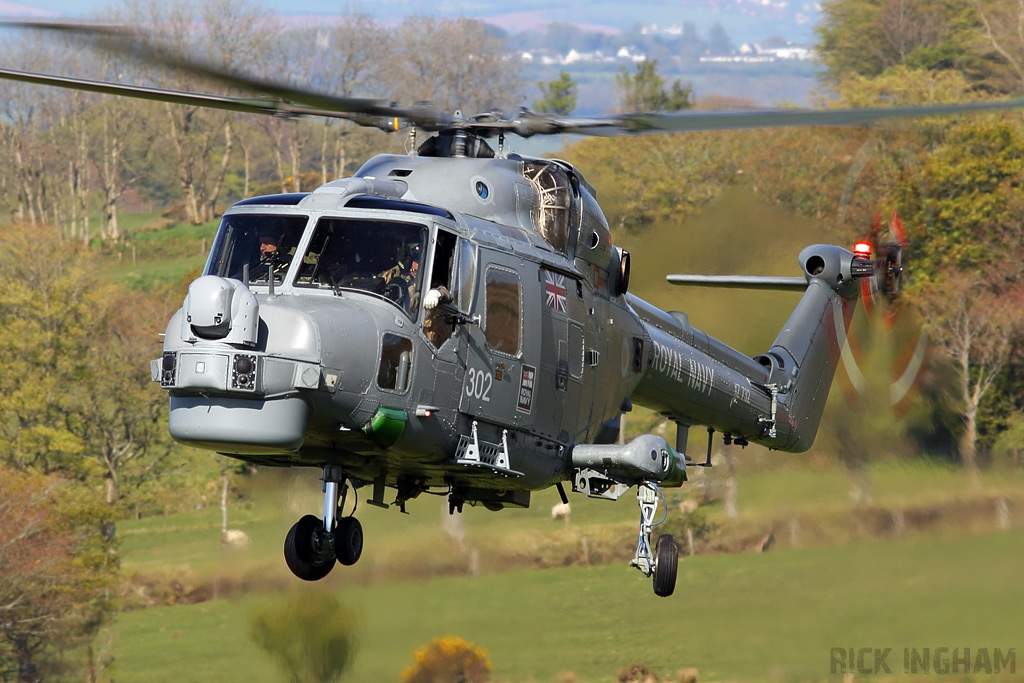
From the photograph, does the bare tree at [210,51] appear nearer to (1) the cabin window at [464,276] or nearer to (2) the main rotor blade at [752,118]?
(2) the main rotor blade at [752,118]

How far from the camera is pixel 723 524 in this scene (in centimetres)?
2848

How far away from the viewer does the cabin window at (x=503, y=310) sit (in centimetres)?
1102

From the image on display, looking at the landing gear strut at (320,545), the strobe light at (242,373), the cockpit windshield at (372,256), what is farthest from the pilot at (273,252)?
the landing gear strut at (320,545)

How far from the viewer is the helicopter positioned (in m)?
9.40

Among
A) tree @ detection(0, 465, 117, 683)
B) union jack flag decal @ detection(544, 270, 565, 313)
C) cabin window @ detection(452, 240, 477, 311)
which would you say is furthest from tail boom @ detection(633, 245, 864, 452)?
tree @ detection(0, 465, 117, 683)

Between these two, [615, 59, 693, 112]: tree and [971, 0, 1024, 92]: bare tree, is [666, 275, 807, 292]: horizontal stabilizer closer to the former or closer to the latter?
[971, 0, 1024, 92]: bare tree

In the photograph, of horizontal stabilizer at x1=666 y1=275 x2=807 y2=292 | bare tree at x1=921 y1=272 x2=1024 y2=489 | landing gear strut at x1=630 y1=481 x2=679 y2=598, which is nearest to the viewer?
landing gear strut at x1=630 y1=481 x2=679 y2=598

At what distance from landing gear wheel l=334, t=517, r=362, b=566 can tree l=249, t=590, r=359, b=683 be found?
48.8 ft

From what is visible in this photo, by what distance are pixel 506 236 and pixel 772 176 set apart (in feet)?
85.4

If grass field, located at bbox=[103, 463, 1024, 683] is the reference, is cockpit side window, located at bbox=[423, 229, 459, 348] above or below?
above

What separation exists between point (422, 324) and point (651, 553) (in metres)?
3.41

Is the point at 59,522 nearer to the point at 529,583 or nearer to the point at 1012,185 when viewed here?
the point at 529,583

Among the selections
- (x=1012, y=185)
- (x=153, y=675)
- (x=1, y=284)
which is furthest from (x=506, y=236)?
(x=1, y=284)

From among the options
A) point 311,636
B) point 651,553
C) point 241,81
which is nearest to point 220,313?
point 241,81
